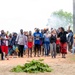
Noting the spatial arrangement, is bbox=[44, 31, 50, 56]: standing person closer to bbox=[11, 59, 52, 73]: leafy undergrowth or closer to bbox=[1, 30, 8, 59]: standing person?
bbox=[1, 30, 8, 59]: standing person

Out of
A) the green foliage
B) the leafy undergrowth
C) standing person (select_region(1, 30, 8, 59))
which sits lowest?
the leafy undergrowth

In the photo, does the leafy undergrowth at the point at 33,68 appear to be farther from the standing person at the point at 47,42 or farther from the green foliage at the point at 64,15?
the green foliage at the point at 64,15

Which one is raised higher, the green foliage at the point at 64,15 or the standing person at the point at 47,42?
the green foliage at the point at 64,15

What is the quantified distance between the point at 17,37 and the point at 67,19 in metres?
61.2

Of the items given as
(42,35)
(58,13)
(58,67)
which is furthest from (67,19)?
(58,67)

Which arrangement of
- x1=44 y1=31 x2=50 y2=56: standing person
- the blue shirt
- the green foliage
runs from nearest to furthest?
1. the blue shirt
2. x1=44 y1=31 x2=50 y2=56: standing person
3. the green foliage

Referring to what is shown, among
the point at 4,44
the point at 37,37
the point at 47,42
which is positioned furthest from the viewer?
the point at 47,42

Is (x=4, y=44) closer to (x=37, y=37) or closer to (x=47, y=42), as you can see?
(x=37, y=37)

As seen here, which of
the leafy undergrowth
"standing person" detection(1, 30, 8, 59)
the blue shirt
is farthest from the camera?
the blue shirt

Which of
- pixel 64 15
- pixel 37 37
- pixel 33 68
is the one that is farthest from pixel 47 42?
pixel 64 15

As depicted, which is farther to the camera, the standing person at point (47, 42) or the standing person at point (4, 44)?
the standing person at point (47, 42)

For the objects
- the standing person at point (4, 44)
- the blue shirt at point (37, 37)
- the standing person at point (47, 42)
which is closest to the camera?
the standing person at point (4, 44)

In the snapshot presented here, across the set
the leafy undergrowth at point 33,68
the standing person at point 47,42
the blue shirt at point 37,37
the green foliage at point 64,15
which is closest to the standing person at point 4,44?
the blue shirt at point 37,37

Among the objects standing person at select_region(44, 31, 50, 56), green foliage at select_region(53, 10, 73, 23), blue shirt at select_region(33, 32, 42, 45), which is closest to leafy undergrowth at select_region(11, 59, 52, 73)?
blue shirt at select_region(33, 32, 42, 45)
